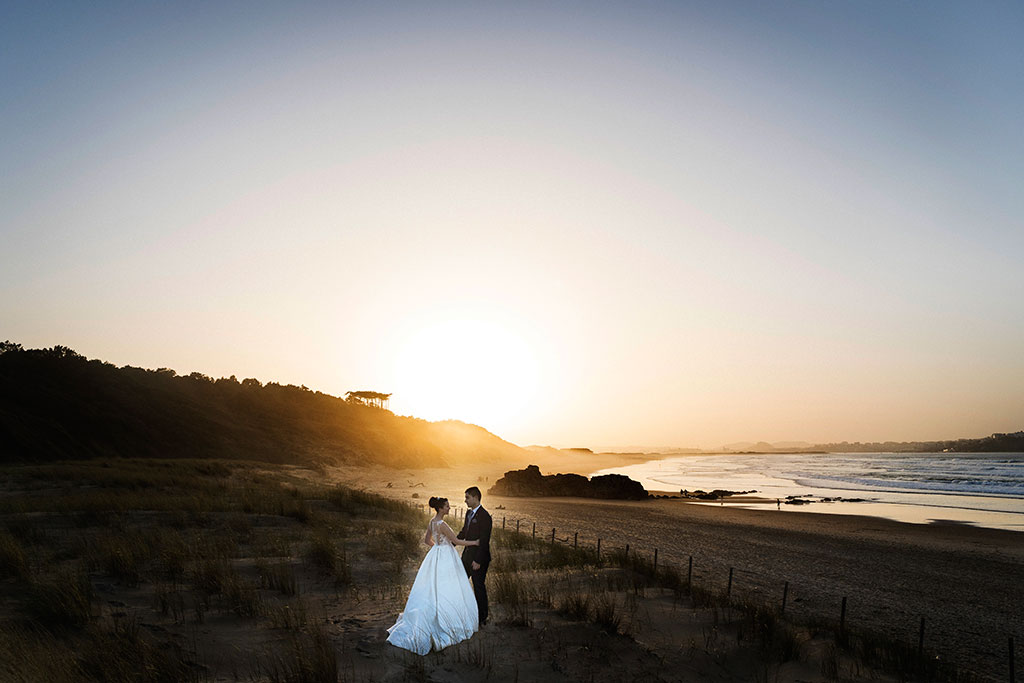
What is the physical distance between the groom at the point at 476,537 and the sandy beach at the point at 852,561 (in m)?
9.22

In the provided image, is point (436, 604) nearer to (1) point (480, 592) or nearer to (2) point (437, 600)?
(2) point (437, 600)

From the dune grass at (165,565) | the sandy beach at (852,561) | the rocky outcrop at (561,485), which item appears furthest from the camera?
the rocky outcrop at (561,485)

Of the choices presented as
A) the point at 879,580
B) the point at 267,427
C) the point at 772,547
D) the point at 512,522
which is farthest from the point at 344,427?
the point at 879,580

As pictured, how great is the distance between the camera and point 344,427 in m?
83.4

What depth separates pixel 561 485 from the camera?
5362 centimetres

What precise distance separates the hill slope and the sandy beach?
2760cm

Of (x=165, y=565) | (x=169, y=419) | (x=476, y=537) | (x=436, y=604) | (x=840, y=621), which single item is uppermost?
(x=476, y=537)

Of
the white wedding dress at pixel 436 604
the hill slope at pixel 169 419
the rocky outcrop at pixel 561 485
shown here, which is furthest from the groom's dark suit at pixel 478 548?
the rocky outcrop at pixel 561 485

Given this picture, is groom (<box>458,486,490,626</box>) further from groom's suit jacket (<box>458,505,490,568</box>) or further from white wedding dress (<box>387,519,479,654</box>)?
white wedding dress (<box>387,519,479,654</box>)

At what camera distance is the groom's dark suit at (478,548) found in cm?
901

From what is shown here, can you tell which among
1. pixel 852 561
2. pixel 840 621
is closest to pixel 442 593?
pixel 840 621

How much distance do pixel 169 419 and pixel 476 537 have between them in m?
59.0

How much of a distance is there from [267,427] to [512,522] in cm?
5061

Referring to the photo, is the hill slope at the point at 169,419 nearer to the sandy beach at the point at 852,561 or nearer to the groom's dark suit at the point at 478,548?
the sandy beach at the point at 852,561
